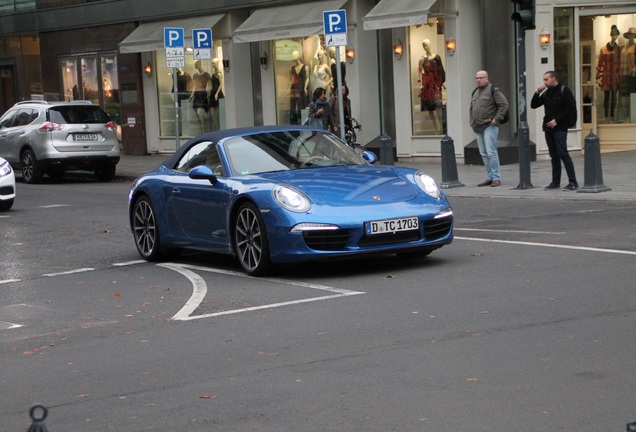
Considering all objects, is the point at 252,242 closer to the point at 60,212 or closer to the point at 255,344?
the point at 255,344

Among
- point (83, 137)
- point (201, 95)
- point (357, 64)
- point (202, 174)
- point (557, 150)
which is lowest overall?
point (557, 150)

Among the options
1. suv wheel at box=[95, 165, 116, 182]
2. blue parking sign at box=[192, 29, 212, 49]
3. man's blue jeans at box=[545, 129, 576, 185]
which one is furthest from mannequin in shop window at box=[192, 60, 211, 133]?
man's blue jeans at box=[545, 129, 576, 185]

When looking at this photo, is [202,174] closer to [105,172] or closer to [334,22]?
[334,22]

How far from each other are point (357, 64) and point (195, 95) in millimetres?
7256

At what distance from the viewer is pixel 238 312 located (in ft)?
30.7

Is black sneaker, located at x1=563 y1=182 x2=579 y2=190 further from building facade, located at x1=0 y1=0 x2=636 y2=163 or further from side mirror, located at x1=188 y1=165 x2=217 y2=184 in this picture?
side mirror, located at x1=188 y1=165 x2=217 y2=184

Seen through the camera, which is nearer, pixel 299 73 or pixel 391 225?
pixel 391 225

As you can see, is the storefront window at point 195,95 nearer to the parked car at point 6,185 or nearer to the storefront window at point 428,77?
the storefront window at point 428,77

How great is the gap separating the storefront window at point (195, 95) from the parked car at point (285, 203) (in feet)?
66.5

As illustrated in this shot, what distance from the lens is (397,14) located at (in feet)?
Answer: 84.6

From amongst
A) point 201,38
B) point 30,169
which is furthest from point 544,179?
point 30,169

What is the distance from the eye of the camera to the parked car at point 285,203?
1077 cm

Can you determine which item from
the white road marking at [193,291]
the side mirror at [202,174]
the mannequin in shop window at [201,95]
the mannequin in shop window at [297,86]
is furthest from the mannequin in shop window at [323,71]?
the side mirror at [202,174]

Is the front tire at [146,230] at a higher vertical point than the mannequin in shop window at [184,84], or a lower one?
lower
